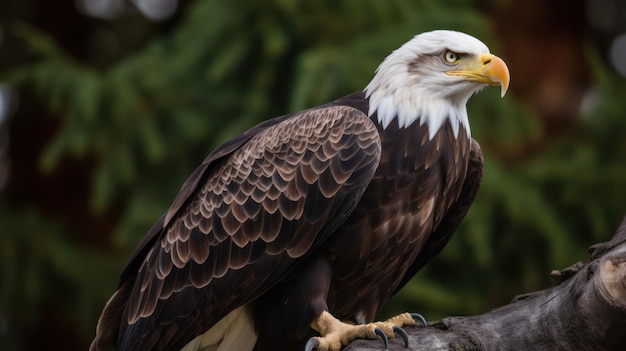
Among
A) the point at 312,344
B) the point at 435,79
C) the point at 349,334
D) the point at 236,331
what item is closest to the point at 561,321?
the point at 349,334

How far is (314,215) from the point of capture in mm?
4383

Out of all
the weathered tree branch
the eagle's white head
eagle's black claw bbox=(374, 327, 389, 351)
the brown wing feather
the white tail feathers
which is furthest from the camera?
the white tail feathers

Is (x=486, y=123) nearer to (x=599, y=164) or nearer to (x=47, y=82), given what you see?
(x=599, y=164)

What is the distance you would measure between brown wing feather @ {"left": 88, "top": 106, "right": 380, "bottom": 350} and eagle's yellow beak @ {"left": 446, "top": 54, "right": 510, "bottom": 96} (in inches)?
19.2

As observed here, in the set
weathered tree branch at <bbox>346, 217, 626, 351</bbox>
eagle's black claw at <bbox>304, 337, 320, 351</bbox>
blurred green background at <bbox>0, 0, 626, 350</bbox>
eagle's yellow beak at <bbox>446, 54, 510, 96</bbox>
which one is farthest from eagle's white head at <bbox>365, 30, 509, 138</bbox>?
blurred green background at <bbox>0, 0, 626, 350</bbox>

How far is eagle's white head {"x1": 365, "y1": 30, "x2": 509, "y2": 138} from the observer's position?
4523 millimetres

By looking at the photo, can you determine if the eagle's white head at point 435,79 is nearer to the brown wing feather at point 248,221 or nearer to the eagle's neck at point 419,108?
the eagle's neck at point 419,108

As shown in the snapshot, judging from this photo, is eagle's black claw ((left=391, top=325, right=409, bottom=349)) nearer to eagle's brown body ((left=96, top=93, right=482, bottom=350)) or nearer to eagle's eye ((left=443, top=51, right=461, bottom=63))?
eagle's brown body ((left=96, top=93, right=482, bottom=350))

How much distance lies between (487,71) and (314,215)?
0.99 metres

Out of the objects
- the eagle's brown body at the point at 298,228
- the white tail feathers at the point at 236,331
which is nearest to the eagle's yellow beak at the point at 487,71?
the eagle's brown body at the point at 298,228


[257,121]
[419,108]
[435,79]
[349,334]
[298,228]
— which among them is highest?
[435,79]

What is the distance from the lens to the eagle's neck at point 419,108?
4578 millimetres

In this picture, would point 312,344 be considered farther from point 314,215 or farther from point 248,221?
point 248,221

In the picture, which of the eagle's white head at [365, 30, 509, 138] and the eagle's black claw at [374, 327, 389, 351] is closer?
the eagle's black claw at [374, 327, 389, 351]
